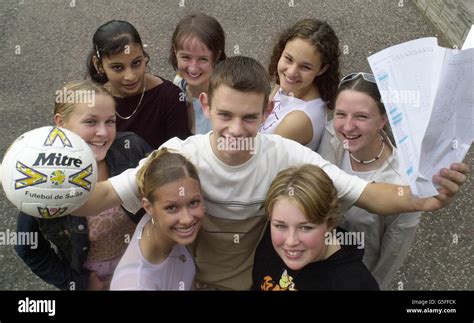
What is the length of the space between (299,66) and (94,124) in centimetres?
109

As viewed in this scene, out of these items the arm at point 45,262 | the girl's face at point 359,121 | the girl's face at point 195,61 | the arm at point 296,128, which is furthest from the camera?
the girl's face at point 195,61

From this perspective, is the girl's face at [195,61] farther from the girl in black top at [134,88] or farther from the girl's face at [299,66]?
the girl's face at [299,66]

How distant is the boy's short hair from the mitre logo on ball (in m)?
0.61

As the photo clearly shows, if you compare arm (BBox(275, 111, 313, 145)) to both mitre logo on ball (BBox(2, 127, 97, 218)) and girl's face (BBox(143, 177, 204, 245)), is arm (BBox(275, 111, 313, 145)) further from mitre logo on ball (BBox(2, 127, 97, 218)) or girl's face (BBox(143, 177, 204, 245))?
mitre logo on ball (BBox(2, 127, 97, 218))

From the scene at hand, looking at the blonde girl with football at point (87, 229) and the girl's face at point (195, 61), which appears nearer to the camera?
the blonde girl with football at point (87, 229)

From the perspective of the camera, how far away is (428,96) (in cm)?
148

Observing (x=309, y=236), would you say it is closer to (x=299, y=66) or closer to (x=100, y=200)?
(x=100, y=200)

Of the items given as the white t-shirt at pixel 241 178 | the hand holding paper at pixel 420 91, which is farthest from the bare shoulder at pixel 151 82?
the hand holding paper at pixel 420 91

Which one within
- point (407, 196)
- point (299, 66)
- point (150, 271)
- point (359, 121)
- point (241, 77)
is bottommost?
point (150, 271)

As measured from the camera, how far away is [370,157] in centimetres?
213

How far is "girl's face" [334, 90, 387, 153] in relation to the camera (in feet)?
6.84

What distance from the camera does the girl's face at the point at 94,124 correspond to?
206cm

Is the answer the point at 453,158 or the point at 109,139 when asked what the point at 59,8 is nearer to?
the point at 109,139

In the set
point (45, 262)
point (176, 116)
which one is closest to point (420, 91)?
point (176, 116)
